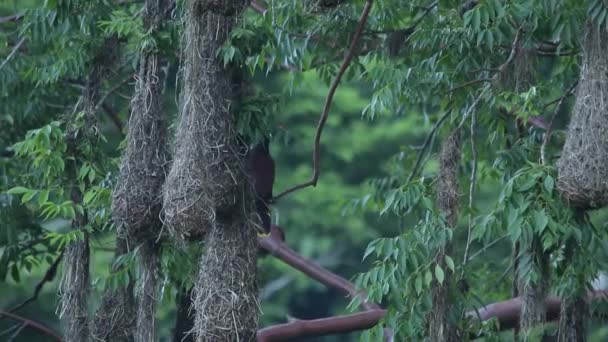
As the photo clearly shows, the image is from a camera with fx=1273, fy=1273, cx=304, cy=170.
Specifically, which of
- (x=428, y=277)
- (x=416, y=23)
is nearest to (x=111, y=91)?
(x=416, y=23)

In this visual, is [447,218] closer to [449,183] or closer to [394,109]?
[449,183]

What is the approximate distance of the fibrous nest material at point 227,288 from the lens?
635 cm

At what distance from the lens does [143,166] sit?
6617 mm

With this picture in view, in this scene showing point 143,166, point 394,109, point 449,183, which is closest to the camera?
point 449,183

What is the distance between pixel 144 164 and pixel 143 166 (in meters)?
0.01

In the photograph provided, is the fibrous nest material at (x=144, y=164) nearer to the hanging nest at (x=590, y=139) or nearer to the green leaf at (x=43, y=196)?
the green leaf at (x=43, y=196)

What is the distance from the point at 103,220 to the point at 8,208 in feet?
3.53

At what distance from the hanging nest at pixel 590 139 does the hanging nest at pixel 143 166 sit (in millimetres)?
2096

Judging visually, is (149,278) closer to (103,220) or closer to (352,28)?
(103,220)

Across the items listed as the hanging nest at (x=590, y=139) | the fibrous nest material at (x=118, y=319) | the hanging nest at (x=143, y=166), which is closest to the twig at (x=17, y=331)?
the fibrous nest material at (x=118, y=319)

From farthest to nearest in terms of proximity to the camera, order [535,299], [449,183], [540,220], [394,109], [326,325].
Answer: [326,325], [394,109], [449,183], [535,299], [540,220]

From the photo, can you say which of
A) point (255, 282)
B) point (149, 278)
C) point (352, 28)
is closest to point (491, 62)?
point (352, 28)

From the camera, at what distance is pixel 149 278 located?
22.0 ft

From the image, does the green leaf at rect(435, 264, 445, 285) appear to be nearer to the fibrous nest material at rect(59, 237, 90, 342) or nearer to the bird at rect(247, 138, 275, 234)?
the bird at rect(247, 138, 275, 234)
